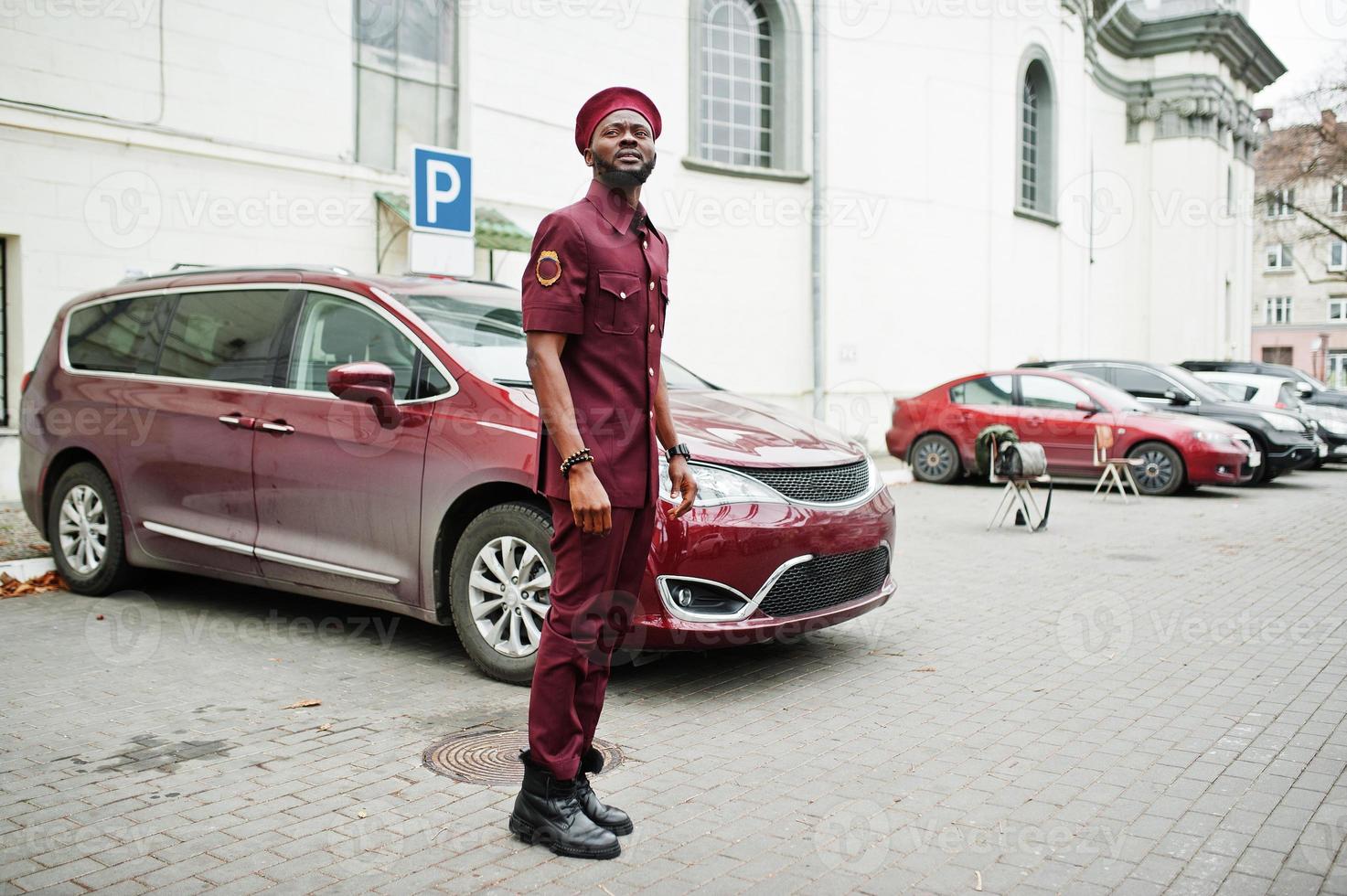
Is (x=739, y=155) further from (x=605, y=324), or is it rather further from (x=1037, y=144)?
(x=605, y=324)

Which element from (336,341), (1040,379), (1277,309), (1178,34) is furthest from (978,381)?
(1277,309)

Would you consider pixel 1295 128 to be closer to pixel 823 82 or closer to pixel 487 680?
pixel 823 82

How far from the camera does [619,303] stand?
11.3 feet

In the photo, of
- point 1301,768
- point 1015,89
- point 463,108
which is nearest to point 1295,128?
point 1015,89

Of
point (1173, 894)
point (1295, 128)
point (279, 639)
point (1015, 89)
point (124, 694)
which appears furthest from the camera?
point (1295, 128)

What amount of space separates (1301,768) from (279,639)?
15.4 ft

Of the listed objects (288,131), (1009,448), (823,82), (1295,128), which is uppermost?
(1295,128)

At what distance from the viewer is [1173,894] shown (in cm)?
319

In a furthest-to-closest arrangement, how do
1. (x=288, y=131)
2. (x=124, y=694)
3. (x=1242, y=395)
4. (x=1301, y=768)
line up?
(x=1242, y=395)
(x=288, y=131)
(x=124, y=694)
(x=1301, y=768)

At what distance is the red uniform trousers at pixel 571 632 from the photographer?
344cm

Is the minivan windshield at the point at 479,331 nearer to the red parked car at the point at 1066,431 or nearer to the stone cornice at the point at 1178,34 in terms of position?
the red parked car at the point at 1066,431

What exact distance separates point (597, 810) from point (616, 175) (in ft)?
6.15

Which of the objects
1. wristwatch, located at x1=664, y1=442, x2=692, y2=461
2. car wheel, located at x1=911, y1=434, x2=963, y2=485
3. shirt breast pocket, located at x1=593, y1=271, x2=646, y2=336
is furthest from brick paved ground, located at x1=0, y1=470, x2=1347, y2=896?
car wheel, located at x1=911, y1=434, x2=963, y2=485

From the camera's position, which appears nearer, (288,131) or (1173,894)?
(1173,894)
